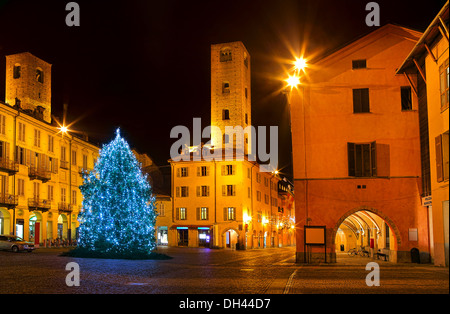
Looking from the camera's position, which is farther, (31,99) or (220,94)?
(220,94)

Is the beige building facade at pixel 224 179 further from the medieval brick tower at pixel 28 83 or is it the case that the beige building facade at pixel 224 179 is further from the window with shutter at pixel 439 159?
the window with shutter at pixel 439 159

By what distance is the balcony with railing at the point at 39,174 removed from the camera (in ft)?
160

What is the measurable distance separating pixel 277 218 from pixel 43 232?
143 feet

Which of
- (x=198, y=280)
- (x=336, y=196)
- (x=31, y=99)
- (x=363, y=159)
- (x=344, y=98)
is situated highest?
(x=31, y=99)

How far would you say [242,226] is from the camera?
209 feet

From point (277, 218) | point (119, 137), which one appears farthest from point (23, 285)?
point (277, 218)

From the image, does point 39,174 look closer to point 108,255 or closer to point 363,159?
point 108,255

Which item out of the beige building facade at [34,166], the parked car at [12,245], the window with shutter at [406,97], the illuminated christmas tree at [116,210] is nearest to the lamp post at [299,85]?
the window with shutter at [406,97]

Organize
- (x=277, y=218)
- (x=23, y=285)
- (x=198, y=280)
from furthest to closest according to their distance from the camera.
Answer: (x=277, y=218)
(x=198, y=280)
(x=23, y=285)

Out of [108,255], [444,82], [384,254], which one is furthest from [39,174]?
[444,82]

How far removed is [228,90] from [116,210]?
42244mm

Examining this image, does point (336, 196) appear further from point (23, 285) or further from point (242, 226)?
point (242, 226)

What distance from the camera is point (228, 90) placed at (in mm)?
70875
